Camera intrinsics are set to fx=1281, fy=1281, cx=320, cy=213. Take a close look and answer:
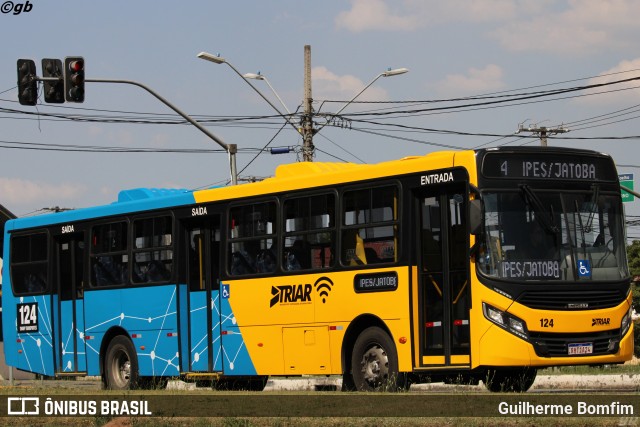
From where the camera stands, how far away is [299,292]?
18.7 metres

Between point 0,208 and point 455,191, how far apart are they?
33.7 m

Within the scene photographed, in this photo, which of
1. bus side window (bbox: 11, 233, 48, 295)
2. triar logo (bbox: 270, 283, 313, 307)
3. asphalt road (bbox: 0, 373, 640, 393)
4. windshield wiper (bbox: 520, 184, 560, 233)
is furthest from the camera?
bus side window (bbox: 11, 233, 48, 295)

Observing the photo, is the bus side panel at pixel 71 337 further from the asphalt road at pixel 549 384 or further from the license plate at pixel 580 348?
the license plate at pixel 580 348

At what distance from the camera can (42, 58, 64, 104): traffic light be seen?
90.9ft

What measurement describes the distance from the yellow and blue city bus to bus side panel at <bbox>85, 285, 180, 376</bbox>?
1.2 inches

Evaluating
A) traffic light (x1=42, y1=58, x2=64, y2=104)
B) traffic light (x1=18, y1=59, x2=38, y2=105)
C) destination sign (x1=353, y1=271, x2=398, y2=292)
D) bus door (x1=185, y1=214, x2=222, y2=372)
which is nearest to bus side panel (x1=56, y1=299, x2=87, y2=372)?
bus door (x1=185, y1=214, x2=222, y2=372)

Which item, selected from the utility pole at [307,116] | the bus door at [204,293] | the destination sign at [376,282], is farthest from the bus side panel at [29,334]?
the utility pole at [307,116]

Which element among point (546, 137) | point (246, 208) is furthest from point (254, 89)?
point (546, 137)

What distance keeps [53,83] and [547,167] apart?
47.1 feet

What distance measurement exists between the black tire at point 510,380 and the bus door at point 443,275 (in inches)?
34.4

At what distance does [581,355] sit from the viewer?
1603 cm

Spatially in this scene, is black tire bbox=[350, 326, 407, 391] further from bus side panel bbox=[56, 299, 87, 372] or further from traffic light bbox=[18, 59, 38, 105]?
traffic light bbox=[18, 59, 38, 105]

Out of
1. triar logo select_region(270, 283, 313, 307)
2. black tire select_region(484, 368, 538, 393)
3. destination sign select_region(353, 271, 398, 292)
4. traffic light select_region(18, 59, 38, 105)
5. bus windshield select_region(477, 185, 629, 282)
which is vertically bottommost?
black tire select_region(484, 368, 538, 393)

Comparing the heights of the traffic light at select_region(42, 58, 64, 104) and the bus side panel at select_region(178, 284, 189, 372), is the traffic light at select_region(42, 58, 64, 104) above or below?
above
